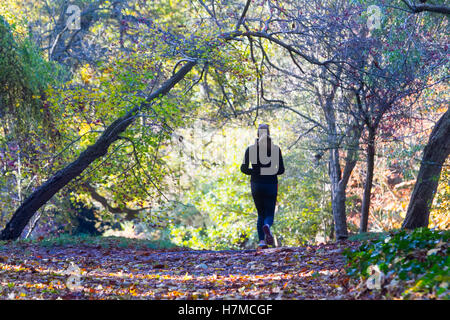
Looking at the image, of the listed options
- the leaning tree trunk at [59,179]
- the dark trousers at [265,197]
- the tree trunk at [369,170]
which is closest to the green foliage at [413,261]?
the dark trousers at [265,197]

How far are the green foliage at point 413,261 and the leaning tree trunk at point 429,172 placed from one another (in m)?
4.82

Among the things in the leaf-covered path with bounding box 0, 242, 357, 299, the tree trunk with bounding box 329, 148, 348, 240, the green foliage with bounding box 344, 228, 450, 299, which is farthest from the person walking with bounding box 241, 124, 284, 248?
the tree trunk with bounding box 329, 148, 348, 240

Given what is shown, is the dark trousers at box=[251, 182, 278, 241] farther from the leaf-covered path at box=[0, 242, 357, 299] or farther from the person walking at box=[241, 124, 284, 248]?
the leaf-covered path at box=[0, 242, 357, 299]

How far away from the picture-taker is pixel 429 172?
30.7ft

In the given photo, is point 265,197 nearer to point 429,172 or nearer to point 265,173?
point 265,173

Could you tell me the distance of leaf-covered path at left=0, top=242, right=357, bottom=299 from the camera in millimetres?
4734

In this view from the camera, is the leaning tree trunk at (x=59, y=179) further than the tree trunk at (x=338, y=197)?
No

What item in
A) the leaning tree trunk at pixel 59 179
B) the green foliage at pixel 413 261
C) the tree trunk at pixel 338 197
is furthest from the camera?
the tree trunk at pixel 338 197

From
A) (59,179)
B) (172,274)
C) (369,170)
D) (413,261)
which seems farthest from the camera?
(369,170)

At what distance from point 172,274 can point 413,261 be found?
10.4 feet

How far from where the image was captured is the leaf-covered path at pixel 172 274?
473 centimetres

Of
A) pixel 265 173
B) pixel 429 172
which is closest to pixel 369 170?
pixel 429 172

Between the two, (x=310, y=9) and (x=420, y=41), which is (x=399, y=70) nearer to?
(x=420, y=41)

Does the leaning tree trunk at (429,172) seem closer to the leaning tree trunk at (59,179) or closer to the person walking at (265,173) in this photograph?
the person walking at (265,173)
